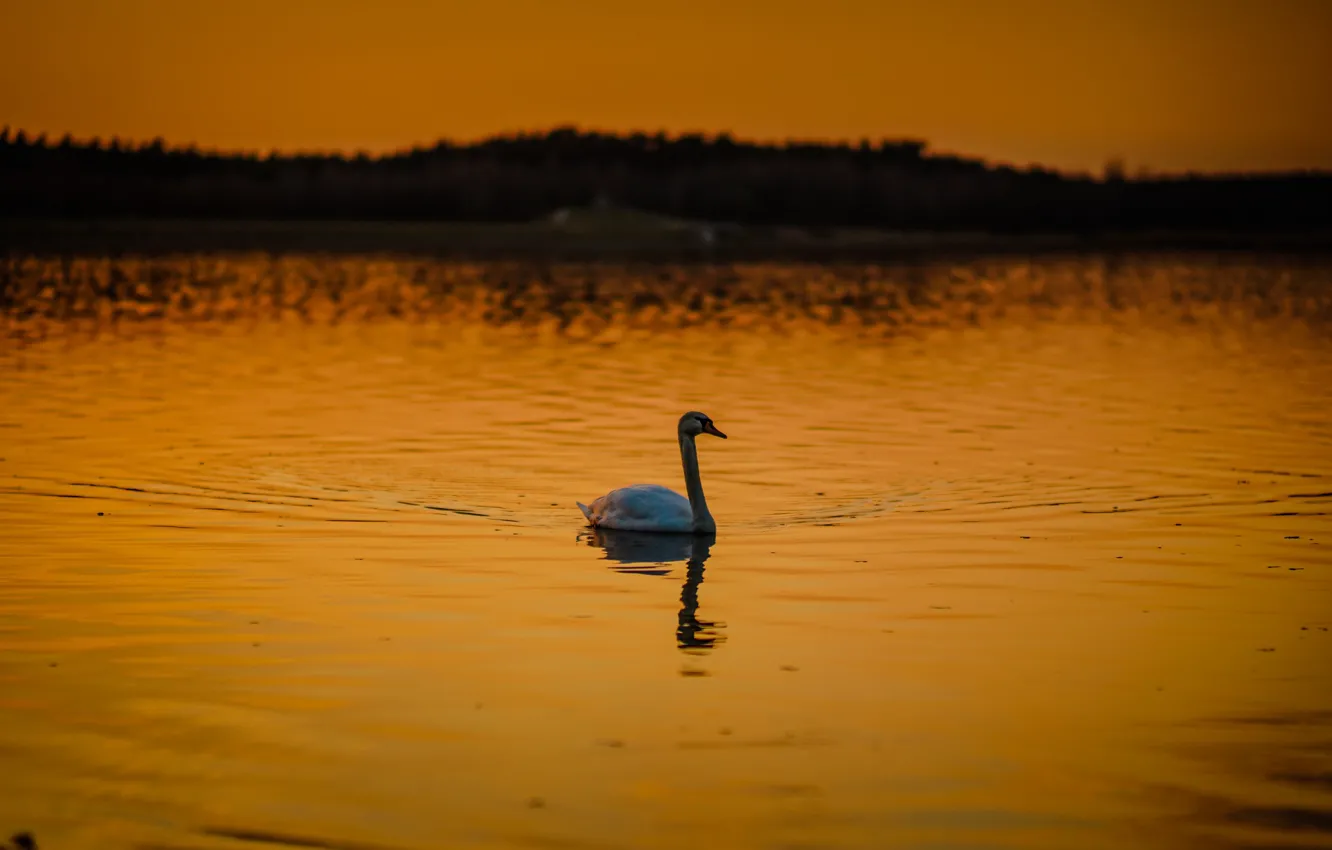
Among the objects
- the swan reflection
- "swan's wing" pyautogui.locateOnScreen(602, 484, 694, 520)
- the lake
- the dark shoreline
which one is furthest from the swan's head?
the dark shoreline

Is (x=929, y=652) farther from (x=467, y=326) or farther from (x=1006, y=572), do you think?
(x=467, y=326)

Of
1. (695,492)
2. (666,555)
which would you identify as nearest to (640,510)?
(695,492)

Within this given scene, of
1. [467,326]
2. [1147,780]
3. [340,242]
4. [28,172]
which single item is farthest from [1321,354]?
[28,172]

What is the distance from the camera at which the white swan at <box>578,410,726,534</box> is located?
16.9m

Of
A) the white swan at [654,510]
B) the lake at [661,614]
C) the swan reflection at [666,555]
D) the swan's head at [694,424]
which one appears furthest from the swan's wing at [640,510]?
the swan's head at [694,424]

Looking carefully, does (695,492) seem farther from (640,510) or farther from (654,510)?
(640,510)

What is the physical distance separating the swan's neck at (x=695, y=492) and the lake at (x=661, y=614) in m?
0.28

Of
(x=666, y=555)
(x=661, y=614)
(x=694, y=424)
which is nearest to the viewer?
(x=661, y=614)

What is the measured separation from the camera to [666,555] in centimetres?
1619

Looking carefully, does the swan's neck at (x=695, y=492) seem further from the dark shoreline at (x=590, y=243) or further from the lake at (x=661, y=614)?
the dark shoreline at (x=590, y=243)

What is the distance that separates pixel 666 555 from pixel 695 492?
107 centimetres

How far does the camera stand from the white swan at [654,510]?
1692 centimetres

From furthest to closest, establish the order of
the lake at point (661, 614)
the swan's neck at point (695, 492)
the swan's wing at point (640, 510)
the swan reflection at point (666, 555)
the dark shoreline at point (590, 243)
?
the dark shoreline at point (590, 243)
the swan's wing at point (640, 510)
the swan's neck at point (695, 492)
the swan reflection at point (666, 555)
the lake at point (661, 614)

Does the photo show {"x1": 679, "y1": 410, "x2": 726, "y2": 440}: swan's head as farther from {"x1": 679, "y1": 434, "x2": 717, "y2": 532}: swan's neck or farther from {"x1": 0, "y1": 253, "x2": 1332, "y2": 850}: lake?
{"x1": 0, "y1": 253, "x2": 1332, "y2": 850}: lake
